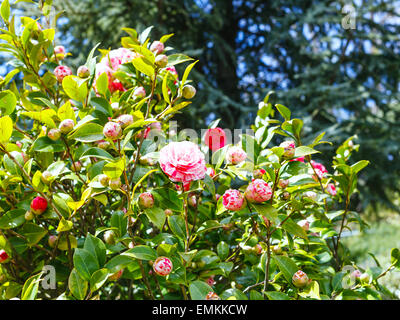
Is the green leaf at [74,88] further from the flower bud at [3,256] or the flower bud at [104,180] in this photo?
the flower bud at [3,256]

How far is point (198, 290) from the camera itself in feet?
1.91

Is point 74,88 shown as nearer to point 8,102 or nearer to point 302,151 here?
point 8,102

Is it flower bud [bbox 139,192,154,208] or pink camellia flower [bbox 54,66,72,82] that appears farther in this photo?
pink camellia flower [bbox 54,66,72,82]

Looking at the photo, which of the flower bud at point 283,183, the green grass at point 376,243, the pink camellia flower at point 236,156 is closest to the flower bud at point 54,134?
the pink camellia flower at point 236,156

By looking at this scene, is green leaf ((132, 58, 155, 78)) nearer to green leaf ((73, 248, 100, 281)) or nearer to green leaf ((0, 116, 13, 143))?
green leaf ((0, 116, 13, 143))

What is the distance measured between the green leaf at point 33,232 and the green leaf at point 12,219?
0.07 feet

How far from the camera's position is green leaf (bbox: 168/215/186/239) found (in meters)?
0.66

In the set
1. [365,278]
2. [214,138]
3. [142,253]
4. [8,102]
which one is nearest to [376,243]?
[365,278]

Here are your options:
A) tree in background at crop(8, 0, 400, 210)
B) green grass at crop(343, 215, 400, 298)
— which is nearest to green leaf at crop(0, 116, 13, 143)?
tree in background at crop(8, 0, 400, 210)

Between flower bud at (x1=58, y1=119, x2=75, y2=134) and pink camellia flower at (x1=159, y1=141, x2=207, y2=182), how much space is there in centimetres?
18

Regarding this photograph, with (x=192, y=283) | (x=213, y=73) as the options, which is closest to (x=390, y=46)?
(x=213, y=73)

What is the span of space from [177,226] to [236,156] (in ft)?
0.59

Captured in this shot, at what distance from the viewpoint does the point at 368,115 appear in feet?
11.8
